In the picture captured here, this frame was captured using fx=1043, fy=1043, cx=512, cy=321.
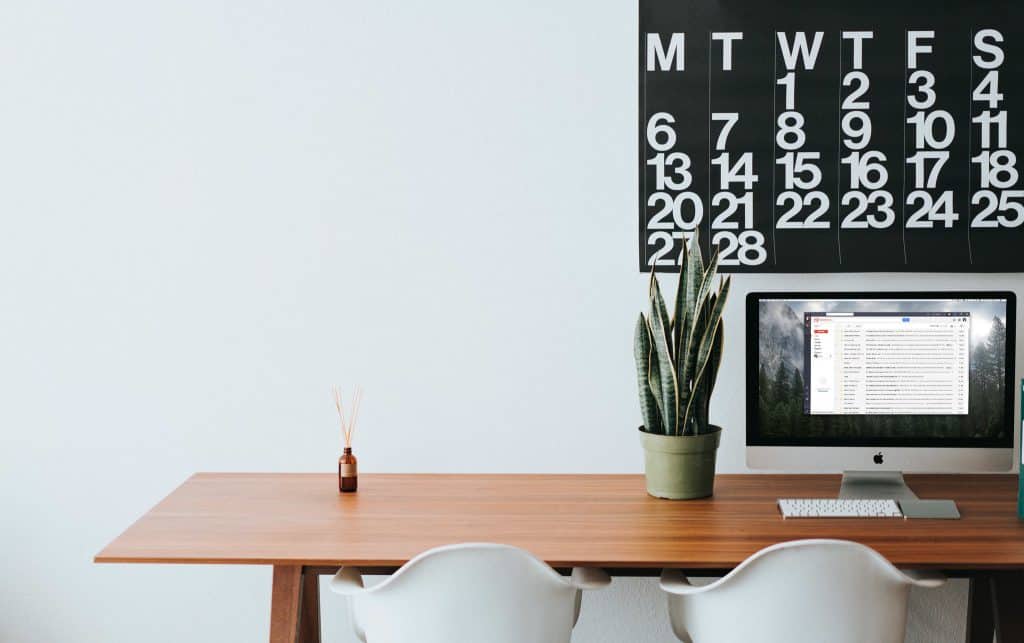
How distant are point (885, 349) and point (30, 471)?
228cm

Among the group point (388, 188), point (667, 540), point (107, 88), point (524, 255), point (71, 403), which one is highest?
point (107, 88)

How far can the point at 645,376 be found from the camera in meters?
2.42

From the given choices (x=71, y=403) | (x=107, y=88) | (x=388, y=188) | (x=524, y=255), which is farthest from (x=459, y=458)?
(x=107, y=88)

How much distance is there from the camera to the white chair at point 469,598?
1831mm

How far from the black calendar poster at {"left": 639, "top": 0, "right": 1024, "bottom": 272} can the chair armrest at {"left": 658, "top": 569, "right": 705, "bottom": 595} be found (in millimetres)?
962

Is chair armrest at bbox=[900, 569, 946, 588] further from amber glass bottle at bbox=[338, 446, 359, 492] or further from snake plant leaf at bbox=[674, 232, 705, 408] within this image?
amber glass bottle at bbox=[338, 446, 359, 492]

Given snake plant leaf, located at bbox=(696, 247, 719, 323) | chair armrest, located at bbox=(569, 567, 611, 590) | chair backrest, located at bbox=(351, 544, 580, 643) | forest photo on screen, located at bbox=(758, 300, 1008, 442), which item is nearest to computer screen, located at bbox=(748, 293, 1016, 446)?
forest photo on screen, located at bbox=(758, 300, 1008, 442)

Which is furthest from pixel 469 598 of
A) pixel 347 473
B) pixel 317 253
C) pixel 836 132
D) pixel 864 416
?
pixel 836 132

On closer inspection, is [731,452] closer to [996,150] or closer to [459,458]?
[459,458]

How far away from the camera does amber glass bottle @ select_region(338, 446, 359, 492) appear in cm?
249

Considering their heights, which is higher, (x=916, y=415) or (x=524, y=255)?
(x=524, y=255)

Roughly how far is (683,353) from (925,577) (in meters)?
0.69

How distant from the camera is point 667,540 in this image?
2.05 meters

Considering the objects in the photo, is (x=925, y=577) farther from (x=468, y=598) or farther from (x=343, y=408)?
(x=343, y=408)
